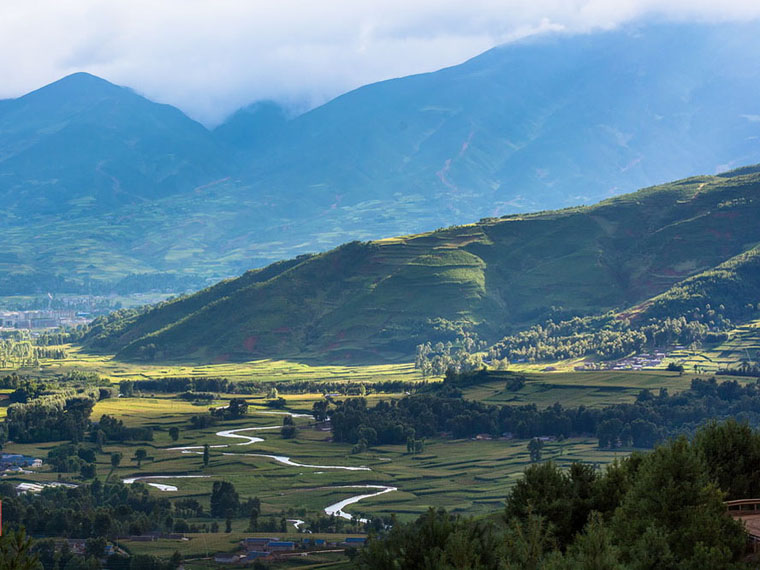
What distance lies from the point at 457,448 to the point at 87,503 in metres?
64.6

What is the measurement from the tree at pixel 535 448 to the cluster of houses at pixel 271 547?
51091 mm

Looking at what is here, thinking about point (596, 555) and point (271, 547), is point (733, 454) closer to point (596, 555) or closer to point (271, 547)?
point (596, 555)

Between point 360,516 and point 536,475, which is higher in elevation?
point 536,475

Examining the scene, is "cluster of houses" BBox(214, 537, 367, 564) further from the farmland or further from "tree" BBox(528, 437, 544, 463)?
"tree" BBox(528, 437, 544, 463)

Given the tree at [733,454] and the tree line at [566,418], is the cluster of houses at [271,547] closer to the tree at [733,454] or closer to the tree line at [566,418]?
the tree at [733,454]

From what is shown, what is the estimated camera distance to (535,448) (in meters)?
169

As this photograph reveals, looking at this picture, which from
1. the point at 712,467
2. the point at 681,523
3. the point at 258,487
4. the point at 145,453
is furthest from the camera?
the point at 145,453

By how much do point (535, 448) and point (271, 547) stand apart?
62163mm

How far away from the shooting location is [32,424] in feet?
625

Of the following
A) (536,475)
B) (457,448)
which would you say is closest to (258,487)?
(457,448)

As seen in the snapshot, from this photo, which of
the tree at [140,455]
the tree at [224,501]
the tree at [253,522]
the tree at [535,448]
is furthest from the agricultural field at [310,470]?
the tree at [224,501]

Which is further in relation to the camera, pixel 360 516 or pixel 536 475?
pixel 360 516

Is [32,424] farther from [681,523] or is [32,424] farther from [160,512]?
[681,523]

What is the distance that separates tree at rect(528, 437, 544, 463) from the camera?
542 feet
